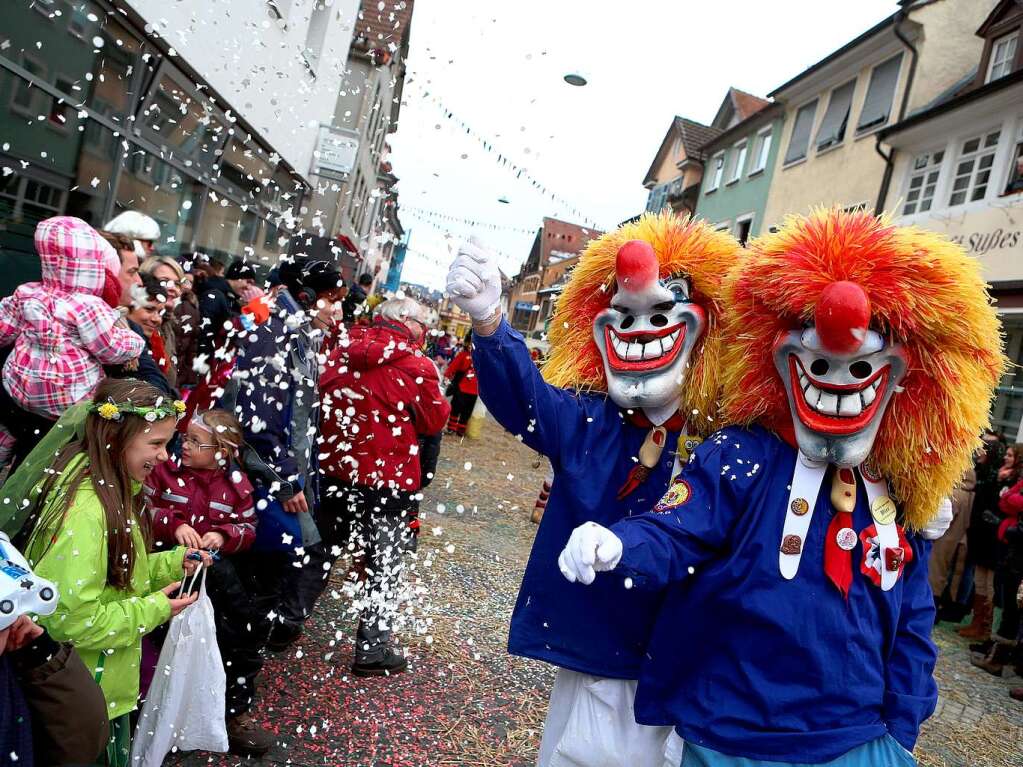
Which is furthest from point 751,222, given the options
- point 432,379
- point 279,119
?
point 432,379

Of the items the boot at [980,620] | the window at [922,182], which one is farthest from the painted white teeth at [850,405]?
the window at [922,182]

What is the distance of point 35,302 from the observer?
2869 mm

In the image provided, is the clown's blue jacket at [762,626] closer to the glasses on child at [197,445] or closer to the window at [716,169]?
the glasses on child at [197,445]

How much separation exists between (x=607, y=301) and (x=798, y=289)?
0.66m

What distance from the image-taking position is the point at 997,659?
596 cm

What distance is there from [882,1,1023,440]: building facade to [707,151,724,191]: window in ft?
24.2

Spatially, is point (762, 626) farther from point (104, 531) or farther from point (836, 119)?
point (836, 119)

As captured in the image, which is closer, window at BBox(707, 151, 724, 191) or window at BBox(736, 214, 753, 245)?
window at BBox(736, 214, 753, 245)

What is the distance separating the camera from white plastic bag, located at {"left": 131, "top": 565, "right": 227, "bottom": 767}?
2.45 metres

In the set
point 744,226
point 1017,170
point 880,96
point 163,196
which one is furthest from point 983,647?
point 744,226

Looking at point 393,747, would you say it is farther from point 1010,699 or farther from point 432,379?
point 1010,699

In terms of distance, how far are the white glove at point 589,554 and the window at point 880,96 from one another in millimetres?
14630

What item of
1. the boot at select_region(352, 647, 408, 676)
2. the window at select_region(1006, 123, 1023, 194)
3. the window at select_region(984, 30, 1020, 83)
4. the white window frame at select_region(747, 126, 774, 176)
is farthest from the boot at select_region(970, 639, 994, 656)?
the white window frame at select_region(747, 126, 774, 176)

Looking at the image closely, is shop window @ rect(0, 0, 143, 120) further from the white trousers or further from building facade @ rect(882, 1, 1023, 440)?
building facade @ rect(882, 1, 1023, 440)
